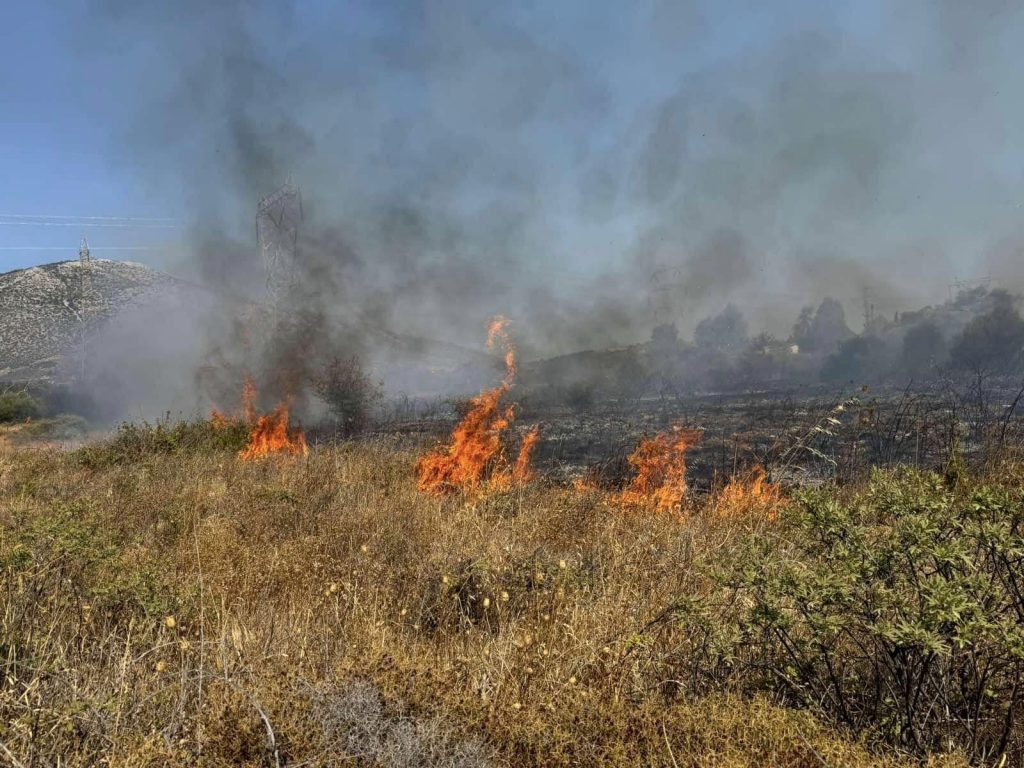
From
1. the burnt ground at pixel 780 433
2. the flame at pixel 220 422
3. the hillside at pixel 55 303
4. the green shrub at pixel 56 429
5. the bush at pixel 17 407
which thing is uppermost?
the hillside at pixel 55 303

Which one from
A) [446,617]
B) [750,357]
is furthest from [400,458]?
[750,357]

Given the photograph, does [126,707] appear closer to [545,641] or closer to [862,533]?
[545,641]

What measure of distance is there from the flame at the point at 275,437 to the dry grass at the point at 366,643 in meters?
5.42

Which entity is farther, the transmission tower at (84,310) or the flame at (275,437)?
the transmission tower at (84,310)

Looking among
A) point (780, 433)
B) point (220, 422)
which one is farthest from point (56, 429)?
point (780, 433)

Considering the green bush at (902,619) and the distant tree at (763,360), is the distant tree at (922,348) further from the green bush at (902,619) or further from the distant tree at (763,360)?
the green bush at (902,619)

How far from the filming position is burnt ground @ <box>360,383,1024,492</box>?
909cm

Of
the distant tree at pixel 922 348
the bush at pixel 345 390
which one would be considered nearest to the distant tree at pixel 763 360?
the distant tree at pixel 922 348

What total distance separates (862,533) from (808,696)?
0.69 m

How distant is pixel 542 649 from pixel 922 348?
56413 mm

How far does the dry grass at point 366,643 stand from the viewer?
2.22 metres

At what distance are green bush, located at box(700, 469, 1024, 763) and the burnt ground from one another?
8.91ft

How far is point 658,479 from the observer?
27.1 ft

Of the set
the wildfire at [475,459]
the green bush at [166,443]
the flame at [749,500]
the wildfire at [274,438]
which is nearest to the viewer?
the flame at [749,500]
